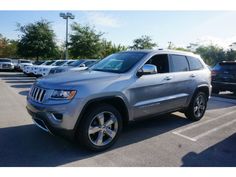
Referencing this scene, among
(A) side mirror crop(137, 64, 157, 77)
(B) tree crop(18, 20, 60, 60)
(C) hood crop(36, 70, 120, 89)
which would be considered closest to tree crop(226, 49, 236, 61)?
(B) tree crop(18, 20, 60, 60)

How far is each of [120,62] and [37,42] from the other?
1033 inches

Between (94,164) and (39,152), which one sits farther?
(39,152)

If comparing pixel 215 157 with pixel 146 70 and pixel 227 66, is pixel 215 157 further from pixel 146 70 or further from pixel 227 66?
pixel 227 66

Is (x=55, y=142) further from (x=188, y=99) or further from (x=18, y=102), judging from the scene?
(x=18, y=102)

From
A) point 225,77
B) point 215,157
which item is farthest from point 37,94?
point 225,77

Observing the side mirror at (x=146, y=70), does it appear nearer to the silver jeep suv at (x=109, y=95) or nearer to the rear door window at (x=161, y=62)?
the silver jeep suv at (x=109, y=95)

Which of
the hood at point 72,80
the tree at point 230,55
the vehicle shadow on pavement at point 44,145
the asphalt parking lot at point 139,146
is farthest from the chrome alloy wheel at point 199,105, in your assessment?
the tree at point 230,55

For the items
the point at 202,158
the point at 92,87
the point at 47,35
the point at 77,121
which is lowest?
the point at 202,158

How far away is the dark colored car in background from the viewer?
9.94 meters

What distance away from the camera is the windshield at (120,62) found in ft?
15.3

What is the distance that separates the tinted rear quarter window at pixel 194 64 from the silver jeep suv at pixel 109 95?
0.34 metres

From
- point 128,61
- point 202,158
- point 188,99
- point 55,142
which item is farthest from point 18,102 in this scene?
point 202,158

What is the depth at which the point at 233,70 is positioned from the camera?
995 centimetres

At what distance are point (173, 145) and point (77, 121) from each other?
191 cm
